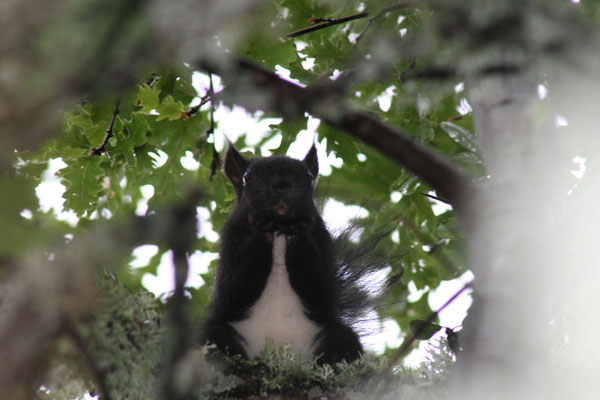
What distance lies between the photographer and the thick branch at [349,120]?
1.53 metres

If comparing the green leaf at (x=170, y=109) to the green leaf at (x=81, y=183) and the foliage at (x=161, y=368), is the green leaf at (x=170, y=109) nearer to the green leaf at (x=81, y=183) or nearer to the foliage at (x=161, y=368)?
the green leaf at (x=81, y=183)

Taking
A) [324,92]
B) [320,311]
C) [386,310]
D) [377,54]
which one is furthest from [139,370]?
[386,310]

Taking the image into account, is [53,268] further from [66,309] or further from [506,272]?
[506,272]

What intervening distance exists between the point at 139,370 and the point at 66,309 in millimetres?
1070

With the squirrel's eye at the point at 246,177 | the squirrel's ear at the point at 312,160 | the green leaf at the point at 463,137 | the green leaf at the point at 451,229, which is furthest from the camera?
the squirrel's ear at the point at 312,160

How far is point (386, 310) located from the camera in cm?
444

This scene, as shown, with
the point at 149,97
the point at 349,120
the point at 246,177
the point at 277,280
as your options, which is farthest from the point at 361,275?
the point at 349,120

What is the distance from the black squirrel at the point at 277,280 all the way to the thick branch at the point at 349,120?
79.4 inches

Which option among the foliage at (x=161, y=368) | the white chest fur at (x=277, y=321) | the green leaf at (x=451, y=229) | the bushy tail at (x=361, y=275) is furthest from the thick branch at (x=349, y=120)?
the bushy tail at (x=361, y=275)

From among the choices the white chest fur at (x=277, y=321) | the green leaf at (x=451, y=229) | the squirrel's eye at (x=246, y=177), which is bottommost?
the white chest fur at (x=277, y=321)

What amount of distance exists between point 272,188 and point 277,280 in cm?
55

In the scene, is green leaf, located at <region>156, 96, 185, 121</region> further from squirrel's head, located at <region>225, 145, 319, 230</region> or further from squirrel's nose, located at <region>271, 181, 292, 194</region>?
squirrel's nose, located at <region>271, 181, 292, 194</region>

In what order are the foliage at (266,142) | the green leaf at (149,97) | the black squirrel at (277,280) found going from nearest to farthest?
1. the foliage at (266,142)
2. the black squirrel at (277,280)
3. the green leaf at (149,97)

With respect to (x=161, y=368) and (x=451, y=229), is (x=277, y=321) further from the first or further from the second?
(x=161, y=368)
